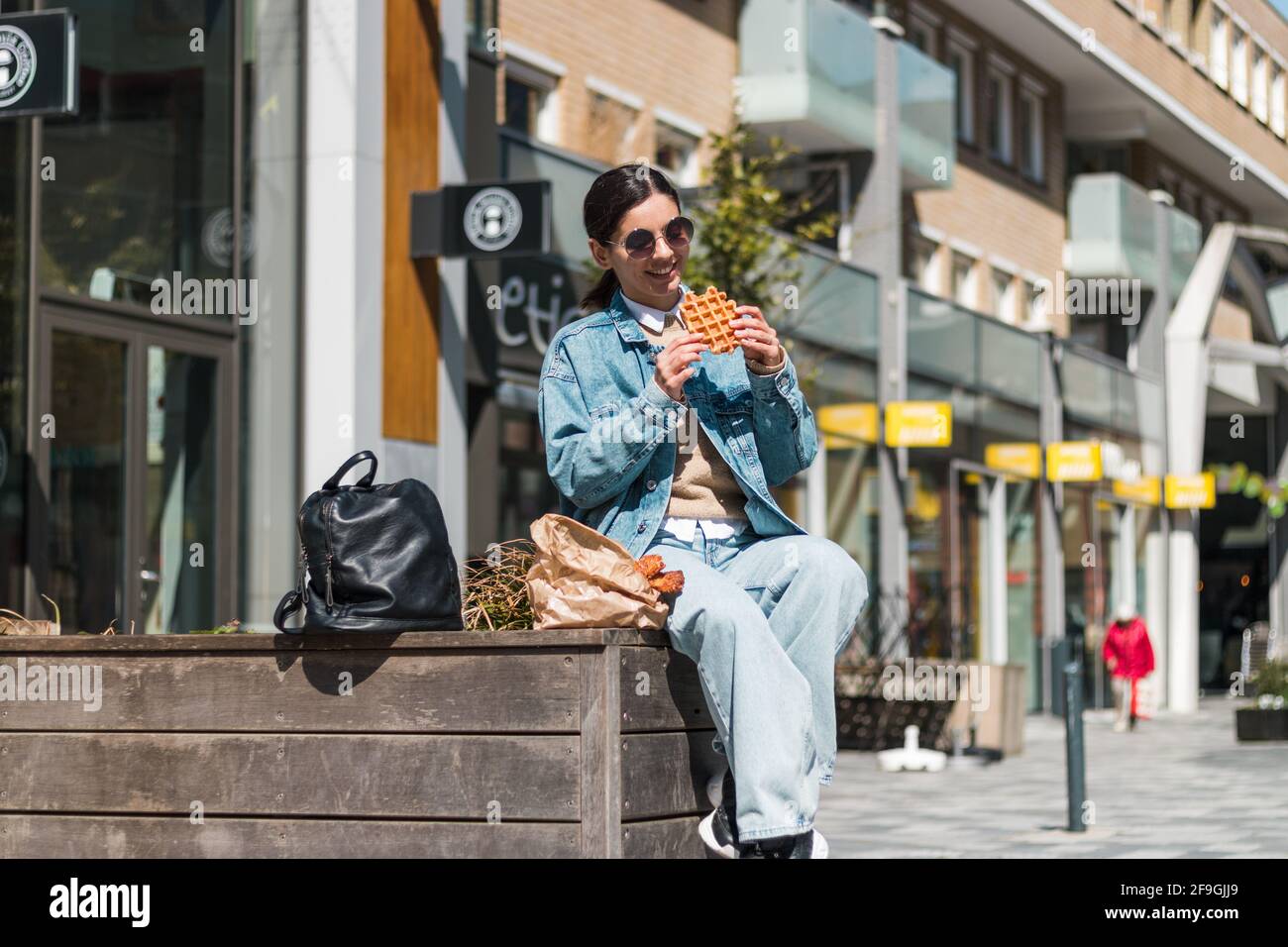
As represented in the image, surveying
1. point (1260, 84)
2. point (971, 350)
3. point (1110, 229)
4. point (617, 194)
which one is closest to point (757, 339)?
point (617, 194)

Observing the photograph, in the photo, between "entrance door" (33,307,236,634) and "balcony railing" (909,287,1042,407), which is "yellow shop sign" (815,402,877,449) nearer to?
"balcony railing" (909,287,1042,407)

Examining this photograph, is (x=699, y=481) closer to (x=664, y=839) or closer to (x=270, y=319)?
(x=664, y=839)

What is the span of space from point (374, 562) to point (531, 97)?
14.6 metres

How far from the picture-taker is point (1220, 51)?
41438mm

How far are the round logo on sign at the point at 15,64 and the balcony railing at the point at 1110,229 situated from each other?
25.1 meters

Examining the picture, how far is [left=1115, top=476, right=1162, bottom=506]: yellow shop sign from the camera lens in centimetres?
3419

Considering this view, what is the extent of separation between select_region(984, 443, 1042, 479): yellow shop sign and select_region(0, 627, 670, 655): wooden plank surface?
988 inches

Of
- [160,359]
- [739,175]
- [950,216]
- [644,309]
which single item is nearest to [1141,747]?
[739,175]

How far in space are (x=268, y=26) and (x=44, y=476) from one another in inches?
160

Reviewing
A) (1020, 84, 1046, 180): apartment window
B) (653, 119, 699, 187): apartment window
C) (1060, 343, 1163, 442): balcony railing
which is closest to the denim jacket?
(653, 119, 699, 187): apartment window

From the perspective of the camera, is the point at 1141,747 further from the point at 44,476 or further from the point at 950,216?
the point at 44,476

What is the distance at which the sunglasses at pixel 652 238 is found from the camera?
16.3ft
